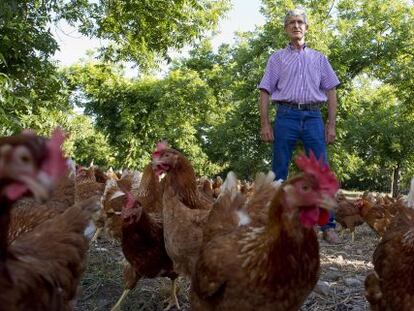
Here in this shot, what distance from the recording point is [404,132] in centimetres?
2066

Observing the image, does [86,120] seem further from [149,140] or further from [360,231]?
[360,231]

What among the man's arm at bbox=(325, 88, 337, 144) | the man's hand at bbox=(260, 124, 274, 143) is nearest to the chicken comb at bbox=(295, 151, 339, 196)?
the man's hand at bbox=(260, 124, 274, 143)

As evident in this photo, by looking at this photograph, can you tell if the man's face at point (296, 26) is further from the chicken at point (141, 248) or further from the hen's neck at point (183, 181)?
the chicken at point (141, 248)

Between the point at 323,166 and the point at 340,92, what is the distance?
15498mm

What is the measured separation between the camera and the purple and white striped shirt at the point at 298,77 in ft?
16.0

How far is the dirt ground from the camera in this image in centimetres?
361

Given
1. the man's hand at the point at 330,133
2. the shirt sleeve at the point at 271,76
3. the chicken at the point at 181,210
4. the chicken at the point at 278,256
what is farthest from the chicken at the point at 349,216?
the chicken at the point at 278,256

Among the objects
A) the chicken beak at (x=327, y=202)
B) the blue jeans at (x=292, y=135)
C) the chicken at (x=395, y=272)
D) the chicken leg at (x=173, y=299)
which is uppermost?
the blue jeans at (x=292, y=135)

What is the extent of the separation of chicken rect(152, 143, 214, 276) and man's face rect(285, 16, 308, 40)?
78.1 inches

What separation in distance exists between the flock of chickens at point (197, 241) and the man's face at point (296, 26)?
212 cm

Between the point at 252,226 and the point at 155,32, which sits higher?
Answer: the point at 155,32

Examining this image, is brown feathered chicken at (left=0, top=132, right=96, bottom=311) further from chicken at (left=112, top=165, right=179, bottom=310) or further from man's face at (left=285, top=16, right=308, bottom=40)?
man's face at (left=285, top=16, right=308, bottom=40)

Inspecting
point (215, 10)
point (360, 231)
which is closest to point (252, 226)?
point (360, 231)

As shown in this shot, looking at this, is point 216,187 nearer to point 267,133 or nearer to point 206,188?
point 206,188
